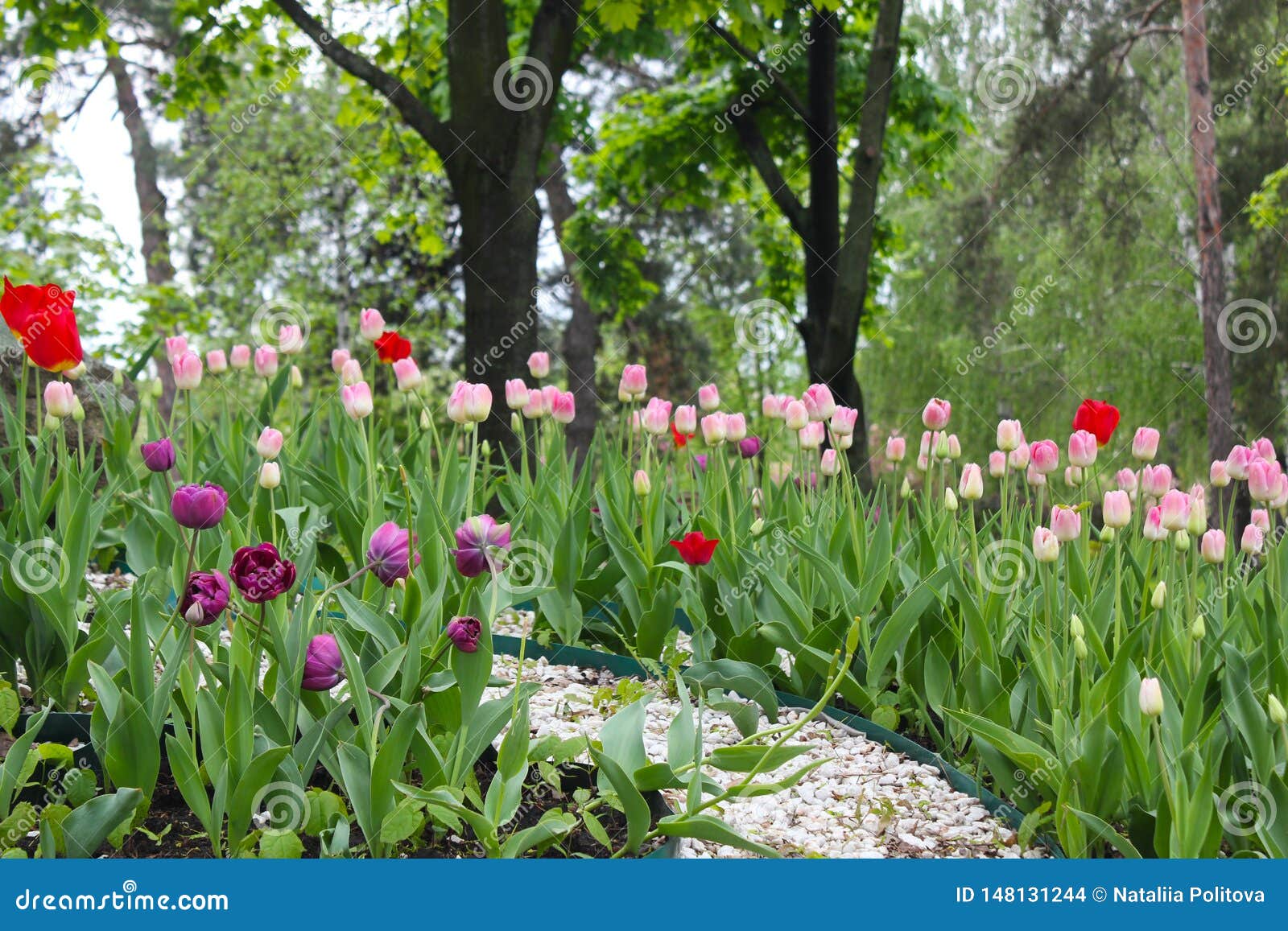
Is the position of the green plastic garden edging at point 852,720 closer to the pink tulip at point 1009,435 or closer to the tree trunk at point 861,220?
the pink tulip at point 1009,435

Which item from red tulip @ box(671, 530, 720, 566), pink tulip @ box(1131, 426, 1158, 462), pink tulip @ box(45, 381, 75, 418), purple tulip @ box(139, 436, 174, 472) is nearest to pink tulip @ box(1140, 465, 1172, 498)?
pink tulip @ box(1131, 426, 1158, 462)

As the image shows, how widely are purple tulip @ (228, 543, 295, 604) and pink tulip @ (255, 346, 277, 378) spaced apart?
1.89 meters

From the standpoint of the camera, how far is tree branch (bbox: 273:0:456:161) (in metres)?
6.10

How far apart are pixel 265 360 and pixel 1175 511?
2524mm

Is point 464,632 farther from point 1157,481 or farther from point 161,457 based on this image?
point 1157,481

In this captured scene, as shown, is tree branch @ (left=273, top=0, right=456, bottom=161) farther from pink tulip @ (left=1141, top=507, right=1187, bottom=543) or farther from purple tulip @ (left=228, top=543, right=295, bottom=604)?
purple tulip @ (left=228, top=543, right=295, bottom=604)

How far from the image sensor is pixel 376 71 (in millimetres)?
6211

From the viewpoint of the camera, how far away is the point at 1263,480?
8.44 ft

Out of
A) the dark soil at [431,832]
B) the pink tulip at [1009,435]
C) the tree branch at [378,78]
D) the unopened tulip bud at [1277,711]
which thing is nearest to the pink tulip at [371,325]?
the dark soil at [431,832]

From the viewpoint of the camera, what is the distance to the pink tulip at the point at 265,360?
3.52m

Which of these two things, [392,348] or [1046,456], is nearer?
[1046,456]

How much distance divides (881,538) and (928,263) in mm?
13135

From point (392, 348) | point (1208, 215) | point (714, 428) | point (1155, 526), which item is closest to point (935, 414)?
point (714, 428)

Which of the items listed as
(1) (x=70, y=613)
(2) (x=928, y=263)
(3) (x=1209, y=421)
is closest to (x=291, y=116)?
(2) (x=928, y=263)
